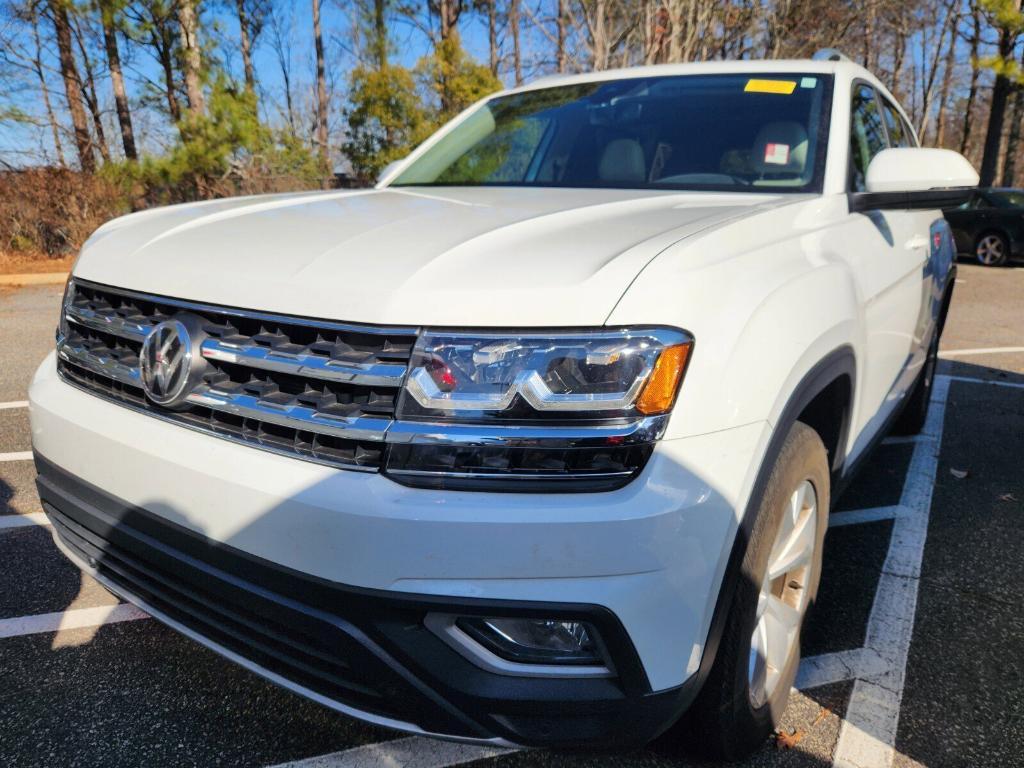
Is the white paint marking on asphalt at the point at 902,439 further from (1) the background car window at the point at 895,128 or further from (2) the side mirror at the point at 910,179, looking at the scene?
(2) the side mirror at the point at 910,179

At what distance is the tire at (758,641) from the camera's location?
1.62 meters

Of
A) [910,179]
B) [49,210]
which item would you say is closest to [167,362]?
[910,179]

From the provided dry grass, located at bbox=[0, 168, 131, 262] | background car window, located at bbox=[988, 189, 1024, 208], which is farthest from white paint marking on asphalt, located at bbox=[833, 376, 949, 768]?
dry grass, located at bbox=[0, 168, 131, 262]

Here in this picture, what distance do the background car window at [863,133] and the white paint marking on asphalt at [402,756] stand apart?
2.08m

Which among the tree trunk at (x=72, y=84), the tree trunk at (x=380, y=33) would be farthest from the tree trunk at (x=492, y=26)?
the tree trunk at (x=72, y=84)

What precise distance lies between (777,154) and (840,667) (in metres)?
1.62

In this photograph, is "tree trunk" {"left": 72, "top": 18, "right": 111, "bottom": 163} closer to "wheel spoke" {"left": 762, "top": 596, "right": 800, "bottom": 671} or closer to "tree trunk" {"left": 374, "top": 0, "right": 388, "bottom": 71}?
"tree trunk" {"left": 374, "top": 0, "right": 388, "bottom": 71}

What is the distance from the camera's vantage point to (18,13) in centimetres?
1388

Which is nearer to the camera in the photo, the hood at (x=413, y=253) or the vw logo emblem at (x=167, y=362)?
the hood at (x=413, y=253)

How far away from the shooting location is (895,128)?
3697 millimetres

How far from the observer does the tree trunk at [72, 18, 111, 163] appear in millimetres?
13367

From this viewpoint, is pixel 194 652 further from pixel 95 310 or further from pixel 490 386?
pixel 490 386

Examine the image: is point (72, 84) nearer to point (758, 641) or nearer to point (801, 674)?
point (801, 674)

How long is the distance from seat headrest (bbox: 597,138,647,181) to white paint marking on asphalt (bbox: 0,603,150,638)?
2138 millimetres
